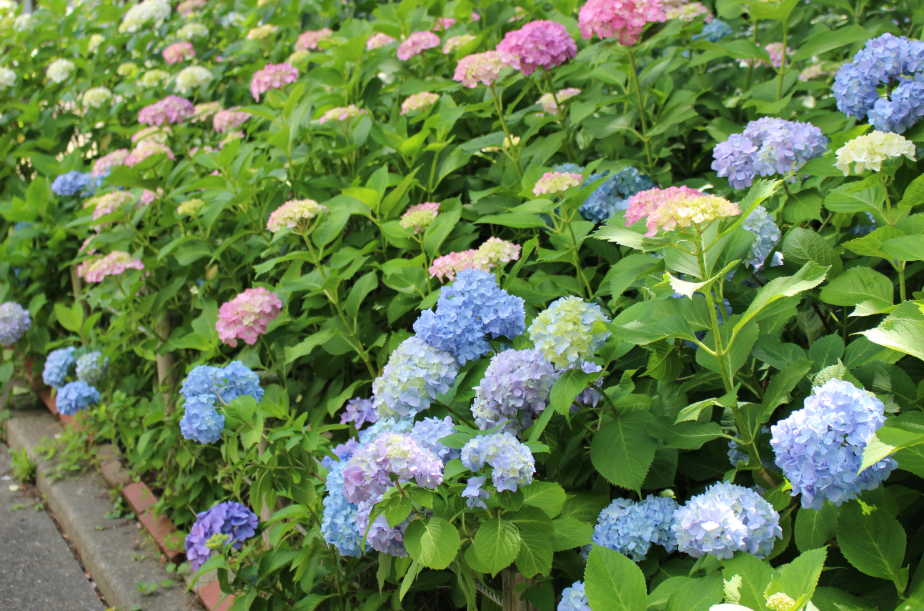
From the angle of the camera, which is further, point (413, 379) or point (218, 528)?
point (218, 528)

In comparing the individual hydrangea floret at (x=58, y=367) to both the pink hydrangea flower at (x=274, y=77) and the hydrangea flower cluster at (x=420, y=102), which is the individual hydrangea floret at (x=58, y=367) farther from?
the hydrangea flower cluster at (x=420, y=102)

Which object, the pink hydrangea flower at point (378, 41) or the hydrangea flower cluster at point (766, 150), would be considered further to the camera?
the pink hydrangea flower at point (378, 41)

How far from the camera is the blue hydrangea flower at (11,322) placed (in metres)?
3.61

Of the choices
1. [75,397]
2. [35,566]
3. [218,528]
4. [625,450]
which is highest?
[625,450]

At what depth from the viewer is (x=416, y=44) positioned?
8.85 feet

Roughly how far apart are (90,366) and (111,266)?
0.65 m

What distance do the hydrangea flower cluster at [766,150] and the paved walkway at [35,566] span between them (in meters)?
2.49

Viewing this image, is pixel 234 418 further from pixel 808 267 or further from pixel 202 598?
pixel 808 267

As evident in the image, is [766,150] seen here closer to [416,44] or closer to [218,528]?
[416,44]

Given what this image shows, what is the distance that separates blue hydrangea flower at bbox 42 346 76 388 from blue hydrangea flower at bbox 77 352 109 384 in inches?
4.2

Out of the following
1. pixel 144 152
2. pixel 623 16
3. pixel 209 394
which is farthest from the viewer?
pixel 144 152

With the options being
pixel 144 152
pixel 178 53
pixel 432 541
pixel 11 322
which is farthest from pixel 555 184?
pixel 11 322

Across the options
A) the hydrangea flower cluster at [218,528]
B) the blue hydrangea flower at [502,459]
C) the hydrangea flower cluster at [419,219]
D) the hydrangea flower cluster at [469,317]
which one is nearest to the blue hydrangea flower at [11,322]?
the hydrangea flower cluster at [218,528]

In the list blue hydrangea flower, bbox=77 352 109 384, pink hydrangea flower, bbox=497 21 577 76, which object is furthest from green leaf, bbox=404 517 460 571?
blue hydrangea flower, bbox=77 352 109 384
